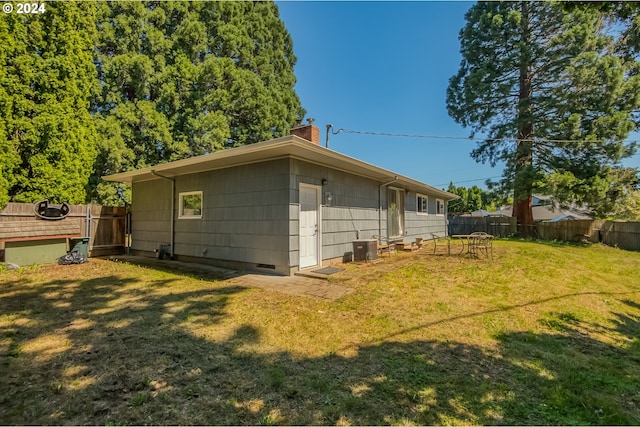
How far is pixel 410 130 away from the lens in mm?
13953

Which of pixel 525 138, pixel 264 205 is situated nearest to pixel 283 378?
pixel 264 205

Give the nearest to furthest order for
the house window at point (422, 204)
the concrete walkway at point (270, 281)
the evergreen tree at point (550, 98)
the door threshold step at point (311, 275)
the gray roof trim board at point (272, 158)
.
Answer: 1. the concrete walkway at point (270, 281)
2. the gray roof trim board at point (272, 158)
3. the door threshold step at point (311, 275)
4. the house window at point (422, 204)
5. the evergreen tree at point (550, 98)

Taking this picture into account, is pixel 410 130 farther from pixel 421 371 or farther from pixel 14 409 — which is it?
pixel 14 409

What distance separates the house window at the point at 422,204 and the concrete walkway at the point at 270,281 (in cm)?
873

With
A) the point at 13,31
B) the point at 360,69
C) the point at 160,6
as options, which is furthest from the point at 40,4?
the point at 360,69

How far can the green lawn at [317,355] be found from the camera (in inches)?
85.6

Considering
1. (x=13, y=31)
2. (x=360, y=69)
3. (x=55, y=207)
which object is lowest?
(x=55, y=207)

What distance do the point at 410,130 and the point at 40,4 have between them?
14.4 meters

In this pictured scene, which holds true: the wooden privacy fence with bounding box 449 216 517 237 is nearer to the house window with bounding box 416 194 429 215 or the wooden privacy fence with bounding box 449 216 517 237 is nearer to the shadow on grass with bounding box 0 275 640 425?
the house window with bounding box 416 194 429 215

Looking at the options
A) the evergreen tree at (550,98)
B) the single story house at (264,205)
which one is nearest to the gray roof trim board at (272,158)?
the single story house at (264,205)

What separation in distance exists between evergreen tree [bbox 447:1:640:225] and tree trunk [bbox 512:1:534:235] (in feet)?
0.15

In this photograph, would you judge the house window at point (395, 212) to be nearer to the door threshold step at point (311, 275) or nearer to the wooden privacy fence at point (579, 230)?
the door threshold step at point (311, 275)

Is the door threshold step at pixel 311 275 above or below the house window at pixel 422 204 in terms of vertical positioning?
below

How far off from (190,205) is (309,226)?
3.76 m
